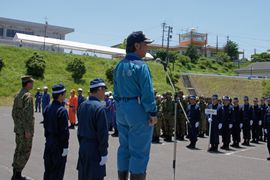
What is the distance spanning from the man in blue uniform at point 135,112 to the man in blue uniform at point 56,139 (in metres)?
1.30

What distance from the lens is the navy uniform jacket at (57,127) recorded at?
20.6 feet

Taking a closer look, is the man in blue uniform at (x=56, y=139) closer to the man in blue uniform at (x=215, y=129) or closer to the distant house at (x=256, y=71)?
the man in blue uniform at (x=215, y=129)

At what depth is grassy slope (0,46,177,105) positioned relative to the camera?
3878 cm

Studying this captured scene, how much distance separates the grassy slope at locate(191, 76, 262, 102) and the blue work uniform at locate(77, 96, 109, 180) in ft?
164

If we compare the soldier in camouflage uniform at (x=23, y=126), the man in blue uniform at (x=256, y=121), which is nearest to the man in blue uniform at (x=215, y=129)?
the man in blue uniform at (x=256, y=121)

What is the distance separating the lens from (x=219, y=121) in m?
14.2

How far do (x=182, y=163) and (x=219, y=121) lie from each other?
401 cm

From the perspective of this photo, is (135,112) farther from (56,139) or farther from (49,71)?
(49,71)

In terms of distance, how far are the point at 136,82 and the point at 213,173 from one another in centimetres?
536

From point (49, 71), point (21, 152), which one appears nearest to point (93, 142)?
point (21, 152)

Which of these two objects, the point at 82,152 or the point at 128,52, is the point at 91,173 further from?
the point at 128,52

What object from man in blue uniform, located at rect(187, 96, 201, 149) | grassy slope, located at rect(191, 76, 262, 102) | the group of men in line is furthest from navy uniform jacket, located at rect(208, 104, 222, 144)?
grassy slope, located at rect(191, 76, 262, 102)

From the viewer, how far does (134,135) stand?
519 centimetres

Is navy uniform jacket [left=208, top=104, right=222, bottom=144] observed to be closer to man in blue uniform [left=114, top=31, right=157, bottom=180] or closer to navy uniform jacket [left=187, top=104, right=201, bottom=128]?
navy uniform jacket [left=187, top=104, right=201, bottom=128]
